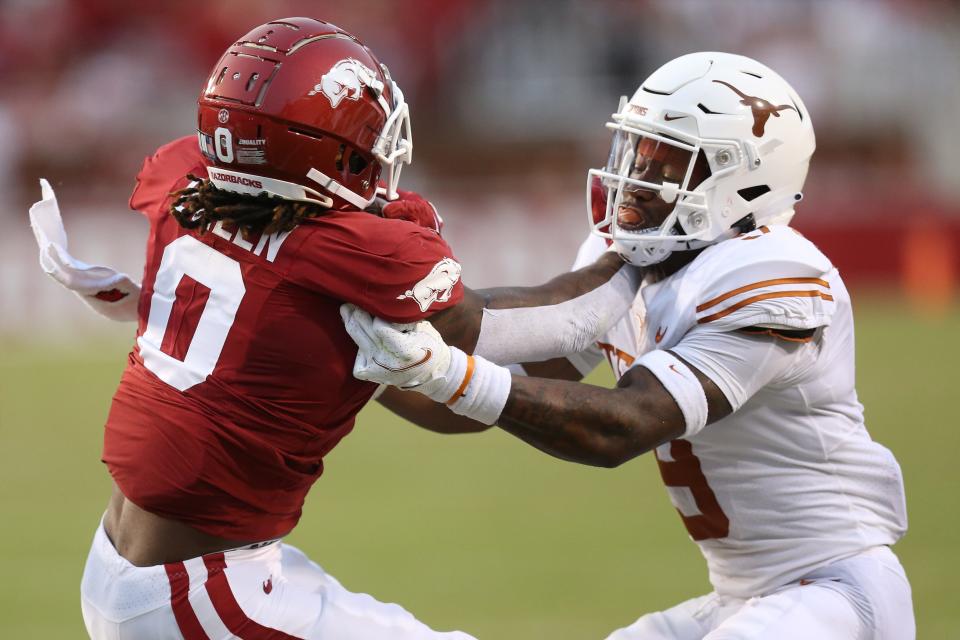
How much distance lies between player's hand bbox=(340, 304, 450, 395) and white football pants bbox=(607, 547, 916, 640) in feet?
3.32

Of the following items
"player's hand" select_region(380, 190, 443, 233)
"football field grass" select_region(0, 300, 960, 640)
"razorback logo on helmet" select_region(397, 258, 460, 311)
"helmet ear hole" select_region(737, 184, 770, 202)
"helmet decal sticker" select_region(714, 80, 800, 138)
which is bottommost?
"football field grass" select_region(0, 300, 960, 640)

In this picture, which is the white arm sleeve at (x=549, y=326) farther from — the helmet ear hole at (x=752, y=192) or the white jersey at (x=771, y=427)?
A: the helmet ear hole at (x=752, y=192)

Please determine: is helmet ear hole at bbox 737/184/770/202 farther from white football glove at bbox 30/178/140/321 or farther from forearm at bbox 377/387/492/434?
white football glove at bbox 30/178/140/321

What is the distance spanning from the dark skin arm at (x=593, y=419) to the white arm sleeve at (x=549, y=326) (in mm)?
165

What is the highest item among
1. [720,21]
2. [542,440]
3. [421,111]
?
[542,440]

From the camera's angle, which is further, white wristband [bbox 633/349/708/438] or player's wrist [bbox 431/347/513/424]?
white wristband [bbox 633/349/708/438]

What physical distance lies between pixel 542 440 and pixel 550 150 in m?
12.6

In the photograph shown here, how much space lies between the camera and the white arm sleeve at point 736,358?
318cm

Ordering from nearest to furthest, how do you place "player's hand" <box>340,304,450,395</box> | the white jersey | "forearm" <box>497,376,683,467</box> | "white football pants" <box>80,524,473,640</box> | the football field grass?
"player's hand" <box>340,304,450,395</box>
"white football pants" <box>80,524,473,640</box>
"forearm" <box>497,376,683,467</box>
the white jersey
the football field grass

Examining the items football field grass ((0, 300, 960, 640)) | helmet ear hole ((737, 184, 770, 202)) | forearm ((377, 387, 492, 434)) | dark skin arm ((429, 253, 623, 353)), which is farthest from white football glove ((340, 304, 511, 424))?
football field grass ((0, 300, 960, 640))

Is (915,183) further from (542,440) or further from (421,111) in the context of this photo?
(542,440)

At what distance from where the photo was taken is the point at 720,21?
16.1m

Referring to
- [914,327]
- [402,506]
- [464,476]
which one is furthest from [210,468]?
[914,327]

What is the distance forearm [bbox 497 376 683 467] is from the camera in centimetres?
309
